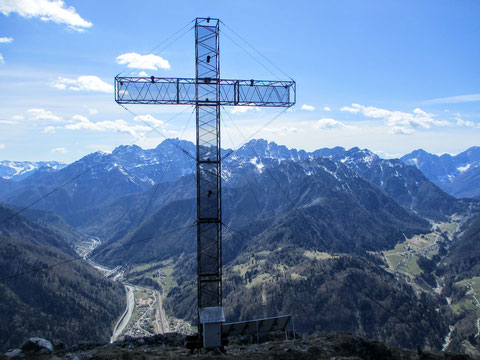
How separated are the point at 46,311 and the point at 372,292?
507 feet

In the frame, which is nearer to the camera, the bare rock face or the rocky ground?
the rocky ground

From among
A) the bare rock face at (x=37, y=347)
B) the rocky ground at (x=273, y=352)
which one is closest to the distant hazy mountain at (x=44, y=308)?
the bare rock face at (x=37, y=347)

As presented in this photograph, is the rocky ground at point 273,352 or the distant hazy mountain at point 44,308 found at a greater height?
the rocky ground at point 273,352

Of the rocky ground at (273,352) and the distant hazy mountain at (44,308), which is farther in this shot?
the distant hazy mountain at (44,308)

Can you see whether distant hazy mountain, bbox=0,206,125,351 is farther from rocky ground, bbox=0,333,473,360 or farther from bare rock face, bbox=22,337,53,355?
rocky ground, bbox=0,333,473,360

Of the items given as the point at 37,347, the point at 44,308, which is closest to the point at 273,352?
the point at 37,347

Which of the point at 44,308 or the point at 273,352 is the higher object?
the point at 273,352

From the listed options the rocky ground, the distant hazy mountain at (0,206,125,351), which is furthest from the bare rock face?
the distant hazy mountain at (0,206,125,351)

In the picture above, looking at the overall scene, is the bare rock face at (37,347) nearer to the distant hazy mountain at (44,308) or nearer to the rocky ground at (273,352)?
the rocky ground at (273,352)

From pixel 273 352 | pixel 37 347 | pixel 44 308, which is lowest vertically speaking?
pixel 44 308

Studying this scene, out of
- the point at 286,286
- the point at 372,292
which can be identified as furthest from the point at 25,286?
the point at 372,292

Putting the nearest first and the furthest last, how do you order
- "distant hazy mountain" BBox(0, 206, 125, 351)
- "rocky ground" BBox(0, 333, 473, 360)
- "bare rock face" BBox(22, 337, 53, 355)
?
"rocky ground" BBox(0, 333, 473, 360), "bare rock face" BBox(22, 337, 53, 355), "distant hazy mountain" BBox(0, 206, 125, 351)

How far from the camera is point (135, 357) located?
97.3 ft

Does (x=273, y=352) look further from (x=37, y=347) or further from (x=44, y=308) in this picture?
(x=44, y=308)
